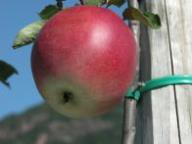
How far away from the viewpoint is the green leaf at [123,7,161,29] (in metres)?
1.21

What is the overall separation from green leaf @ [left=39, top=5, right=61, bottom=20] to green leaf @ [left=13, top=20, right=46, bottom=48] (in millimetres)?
22

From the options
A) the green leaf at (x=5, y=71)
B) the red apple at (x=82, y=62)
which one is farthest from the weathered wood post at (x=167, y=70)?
the green leaf at (x=5, y=71)

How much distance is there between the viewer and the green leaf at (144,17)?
1212 millimetres

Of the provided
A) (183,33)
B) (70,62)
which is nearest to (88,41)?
(70,62)

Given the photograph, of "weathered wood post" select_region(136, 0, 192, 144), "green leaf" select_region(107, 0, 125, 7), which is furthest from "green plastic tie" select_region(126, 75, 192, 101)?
"green leaf" select_region(107, 0, 125, 7)

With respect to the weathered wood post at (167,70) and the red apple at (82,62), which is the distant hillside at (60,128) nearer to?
the weathered wood post at (167,70)

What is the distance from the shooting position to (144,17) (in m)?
1.22

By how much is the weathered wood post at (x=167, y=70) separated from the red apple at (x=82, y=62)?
111 millimetres

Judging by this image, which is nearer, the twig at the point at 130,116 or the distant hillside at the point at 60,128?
the twig at the point at 130,116

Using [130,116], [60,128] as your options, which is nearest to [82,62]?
[130,116]

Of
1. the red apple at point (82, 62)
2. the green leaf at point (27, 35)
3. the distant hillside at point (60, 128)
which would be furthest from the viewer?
the distant hillside at point (60, 128)

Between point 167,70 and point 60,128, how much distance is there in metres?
19.5

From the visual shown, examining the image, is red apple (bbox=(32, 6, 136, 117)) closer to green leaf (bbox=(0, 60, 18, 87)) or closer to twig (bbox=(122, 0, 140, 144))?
twig (bbox=(122, 0, 140, 144))

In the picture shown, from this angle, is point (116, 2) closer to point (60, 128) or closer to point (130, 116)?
→ point (130, 116)
